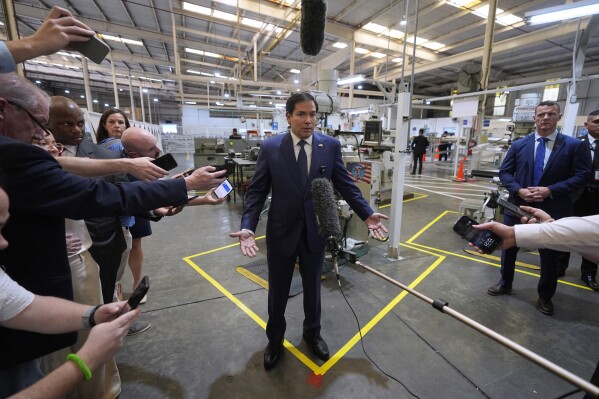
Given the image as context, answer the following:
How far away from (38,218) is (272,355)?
5.37 ft

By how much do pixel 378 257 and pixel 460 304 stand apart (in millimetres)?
1180

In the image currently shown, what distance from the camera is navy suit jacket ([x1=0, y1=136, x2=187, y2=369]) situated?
2.80 ft

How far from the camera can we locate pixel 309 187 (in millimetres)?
1791

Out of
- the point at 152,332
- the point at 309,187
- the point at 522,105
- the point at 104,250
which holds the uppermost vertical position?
the point at 522,105

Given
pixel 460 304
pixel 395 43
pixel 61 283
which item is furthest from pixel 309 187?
pixel 395 43

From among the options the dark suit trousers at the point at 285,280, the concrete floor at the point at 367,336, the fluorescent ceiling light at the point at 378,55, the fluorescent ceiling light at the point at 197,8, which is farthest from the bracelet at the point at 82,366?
the fluorescent ceiling light at the point at 378,55

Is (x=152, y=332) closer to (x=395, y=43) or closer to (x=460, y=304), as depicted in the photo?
(x=460, y=304)

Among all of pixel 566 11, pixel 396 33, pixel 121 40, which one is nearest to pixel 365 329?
pixel 566 11

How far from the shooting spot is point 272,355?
77.9 inches

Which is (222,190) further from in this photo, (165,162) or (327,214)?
(327,214)

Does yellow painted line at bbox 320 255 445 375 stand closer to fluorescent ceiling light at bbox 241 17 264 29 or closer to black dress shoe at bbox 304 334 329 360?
black dress shoe at bbox 304 334 329 360

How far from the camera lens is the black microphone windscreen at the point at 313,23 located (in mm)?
2539

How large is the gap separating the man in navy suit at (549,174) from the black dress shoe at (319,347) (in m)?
2.16

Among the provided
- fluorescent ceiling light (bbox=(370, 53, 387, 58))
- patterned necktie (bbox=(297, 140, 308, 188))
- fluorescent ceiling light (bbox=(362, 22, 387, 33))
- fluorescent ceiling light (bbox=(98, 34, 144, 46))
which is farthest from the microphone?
fluorescent ceiling light (bbox=(98, 34, 144, 46))
